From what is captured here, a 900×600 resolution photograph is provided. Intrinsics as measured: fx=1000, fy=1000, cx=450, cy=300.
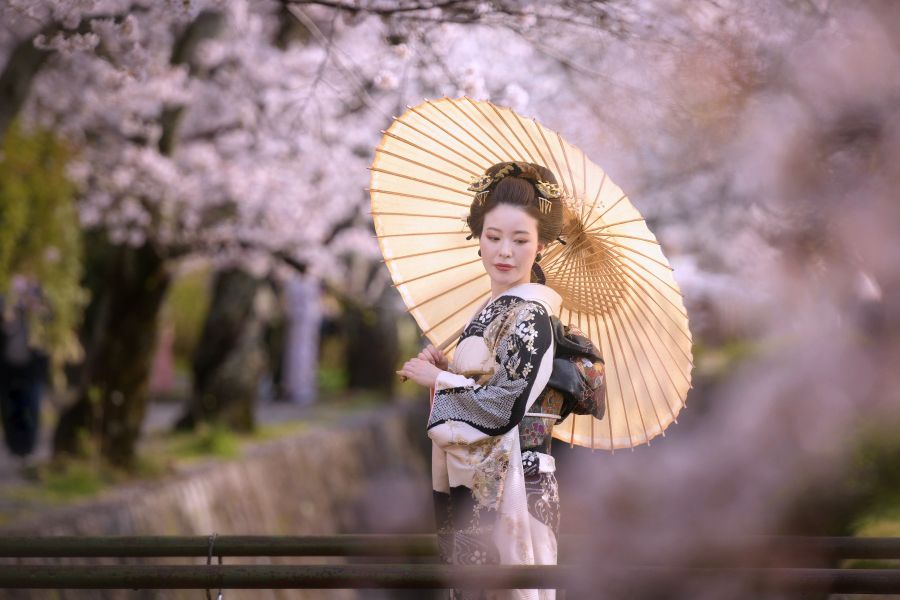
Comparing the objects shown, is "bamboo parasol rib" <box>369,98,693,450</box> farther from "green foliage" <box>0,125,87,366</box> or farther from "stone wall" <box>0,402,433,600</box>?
"green foliage" <box>0,125,87,366</box>

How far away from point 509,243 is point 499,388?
453 millimetres

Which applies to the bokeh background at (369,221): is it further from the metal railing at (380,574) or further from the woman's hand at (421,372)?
the woman's hand at (421,372)

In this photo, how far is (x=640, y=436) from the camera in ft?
10.4

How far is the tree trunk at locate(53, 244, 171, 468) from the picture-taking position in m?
8.50

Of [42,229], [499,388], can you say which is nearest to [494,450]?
[499,388]

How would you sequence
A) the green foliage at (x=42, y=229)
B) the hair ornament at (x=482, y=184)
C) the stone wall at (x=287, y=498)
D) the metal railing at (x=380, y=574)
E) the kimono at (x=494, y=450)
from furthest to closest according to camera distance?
the green foliage at (x=42, y=229) < the stone wall at (x=287, y=498) < the hair ornament at (x=482, y=184) < the kimono at (x=494, y=450) < the metal railing at (x=380, y=574)

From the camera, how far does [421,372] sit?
2.88 metres


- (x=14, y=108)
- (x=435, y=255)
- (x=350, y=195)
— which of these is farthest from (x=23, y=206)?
(x=435, y=255)

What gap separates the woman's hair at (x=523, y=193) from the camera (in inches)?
116

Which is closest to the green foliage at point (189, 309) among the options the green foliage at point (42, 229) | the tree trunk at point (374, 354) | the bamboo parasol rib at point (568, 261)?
the tree trunk at point (374, 354)

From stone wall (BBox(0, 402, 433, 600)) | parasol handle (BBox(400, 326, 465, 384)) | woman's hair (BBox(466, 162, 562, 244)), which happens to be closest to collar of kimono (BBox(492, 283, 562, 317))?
woman's hair (BBox(466, 162, 562, 244))

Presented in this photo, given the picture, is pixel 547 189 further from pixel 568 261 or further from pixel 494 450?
pixel 494 450

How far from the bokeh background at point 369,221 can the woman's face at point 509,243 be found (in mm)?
860

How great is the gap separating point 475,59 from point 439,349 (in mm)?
5997
